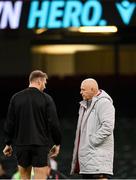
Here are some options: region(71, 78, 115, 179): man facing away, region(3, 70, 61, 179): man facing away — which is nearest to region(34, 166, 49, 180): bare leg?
region(3, 70, 61, 179): man facing away

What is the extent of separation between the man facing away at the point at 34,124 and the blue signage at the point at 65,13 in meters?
4.00

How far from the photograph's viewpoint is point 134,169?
1409 cm

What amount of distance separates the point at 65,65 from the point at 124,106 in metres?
1.95

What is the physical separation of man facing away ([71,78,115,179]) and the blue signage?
14.5 feet

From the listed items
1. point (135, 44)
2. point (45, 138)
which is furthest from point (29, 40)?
point (45, 138)

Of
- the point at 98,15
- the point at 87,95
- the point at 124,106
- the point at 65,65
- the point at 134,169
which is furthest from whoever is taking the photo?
the point at 65,65

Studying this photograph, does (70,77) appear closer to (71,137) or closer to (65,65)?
(65,65)

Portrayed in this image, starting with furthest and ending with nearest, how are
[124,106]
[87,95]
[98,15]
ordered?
[124,106], [98,15], [87,95]

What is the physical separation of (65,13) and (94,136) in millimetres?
4774

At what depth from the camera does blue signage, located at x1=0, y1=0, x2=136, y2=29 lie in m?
11.7

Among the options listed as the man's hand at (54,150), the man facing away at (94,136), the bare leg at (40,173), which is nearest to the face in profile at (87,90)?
the man facing away at (94,136)

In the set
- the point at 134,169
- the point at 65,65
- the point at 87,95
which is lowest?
the point at 134,169

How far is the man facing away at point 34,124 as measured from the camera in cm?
775

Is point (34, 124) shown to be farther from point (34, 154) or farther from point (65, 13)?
point (65, 13)
